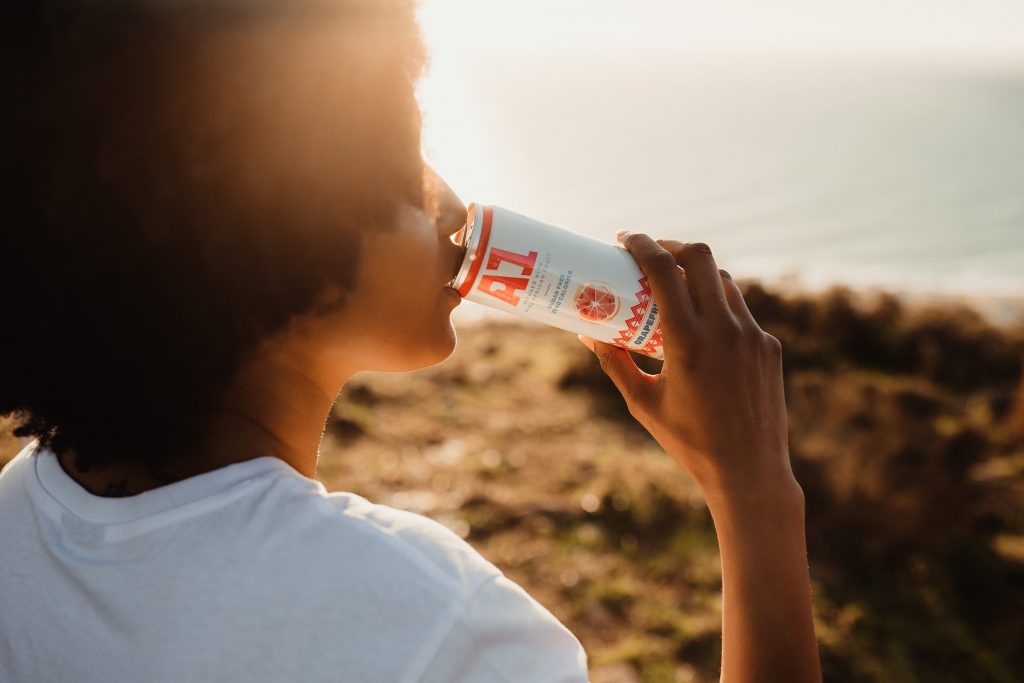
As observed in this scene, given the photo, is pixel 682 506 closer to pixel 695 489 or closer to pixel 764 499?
pixel 695 489

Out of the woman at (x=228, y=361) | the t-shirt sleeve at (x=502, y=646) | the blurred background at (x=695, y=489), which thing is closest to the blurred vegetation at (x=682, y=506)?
the blurred background at (x=695, y=489)

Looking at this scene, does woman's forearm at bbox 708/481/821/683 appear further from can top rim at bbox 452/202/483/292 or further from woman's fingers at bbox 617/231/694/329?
can top rim at bbox 452/202/483/292

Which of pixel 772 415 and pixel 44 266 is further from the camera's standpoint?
pixel 772 415

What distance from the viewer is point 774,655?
994 mm

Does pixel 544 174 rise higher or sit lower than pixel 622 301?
lower

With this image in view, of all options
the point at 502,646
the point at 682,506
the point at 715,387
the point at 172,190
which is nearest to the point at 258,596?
the point at 502,646

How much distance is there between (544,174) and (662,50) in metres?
148

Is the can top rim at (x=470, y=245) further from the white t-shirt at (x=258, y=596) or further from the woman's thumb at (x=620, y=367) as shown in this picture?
the white t-shirt at (x=258, y=596)

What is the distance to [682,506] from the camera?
388cm

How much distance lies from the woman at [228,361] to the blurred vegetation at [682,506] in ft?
6.59

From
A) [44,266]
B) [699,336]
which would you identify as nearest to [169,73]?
[44,266]

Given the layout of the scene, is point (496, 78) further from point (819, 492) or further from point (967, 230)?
point (819, 492)

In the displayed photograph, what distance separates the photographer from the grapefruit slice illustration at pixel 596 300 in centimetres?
130

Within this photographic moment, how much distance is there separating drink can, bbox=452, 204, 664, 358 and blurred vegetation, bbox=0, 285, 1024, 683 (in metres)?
1.97
